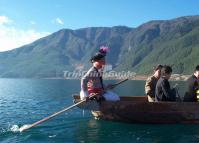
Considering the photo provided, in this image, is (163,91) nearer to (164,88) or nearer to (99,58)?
(164,88)

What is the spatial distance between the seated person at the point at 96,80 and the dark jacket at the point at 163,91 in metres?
2.54

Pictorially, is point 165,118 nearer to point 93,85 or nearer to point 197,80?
point 197,80

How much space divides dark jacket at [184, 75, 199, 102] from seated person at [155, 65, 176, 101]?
0.91 metres

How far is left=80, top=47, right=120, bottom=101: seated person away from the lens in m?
17.8

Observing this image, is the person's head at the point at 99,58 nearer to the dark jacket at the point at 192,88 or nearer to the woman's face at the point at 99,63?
the woman's face at the point at 99,63

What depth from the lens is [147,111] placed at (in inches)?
734

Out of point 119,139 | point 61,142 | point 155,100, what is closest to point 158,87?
point 155,100

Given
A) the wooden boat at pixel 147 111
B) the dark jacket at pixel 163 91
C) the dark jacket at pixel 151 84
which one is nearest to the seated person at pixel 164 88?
the dark jacket at pixel 163 91

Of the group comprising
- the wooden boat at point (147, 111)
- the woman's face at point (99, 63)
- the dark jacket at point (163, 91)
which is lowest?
the wooden boat at point (147, 111)

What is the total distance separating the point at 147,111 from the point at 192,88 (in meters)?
2.66

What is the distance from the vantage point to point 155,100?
19.2 metres

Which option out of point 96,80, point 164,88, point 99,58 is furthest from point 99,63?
point 164,88

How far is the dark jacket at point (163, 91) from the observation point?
1794cm

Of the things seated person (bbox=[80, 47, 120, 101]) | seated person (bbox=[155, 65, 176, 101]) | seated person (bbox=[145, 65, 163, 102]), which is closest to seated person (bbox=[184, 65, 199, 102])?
seated person (bbox=[155, 65, 176, 101])
